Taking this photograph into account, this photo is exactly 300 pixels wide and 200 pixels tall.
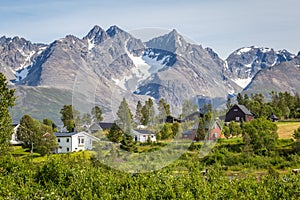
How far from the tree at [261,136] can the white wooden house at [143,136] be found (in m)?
40.0

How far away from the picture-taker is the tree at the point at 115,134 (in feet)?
32.8

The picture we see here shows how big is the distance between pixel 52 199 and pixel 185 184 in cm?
410

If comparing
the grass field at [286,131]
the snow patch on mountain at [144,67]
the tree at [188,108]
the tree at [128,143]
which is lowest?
the grass field at [286,131]

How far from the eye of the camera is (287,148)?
4897cm

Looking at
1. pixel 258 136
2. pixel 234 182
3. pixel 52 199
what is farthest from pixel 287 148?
pixel 52 199

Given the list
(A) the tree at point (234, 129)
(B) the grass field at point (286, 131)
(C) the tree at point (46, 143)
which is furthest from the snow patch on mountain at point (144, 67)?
(A) the tree at point (234, 129)

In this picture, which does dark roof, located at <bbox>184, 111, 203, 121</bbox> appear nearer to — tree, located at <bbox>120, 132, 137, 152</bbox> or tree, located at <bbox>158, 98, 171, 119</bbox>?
tree, located at <bbox>158, 98, 171, 119</bbox>

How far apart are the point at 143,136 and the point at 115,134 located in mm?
694

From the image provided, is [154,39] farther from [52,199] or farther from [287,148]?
[287,148]

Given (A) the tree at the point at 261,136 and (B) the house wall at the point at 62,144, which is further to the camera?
(B) the house wall at the point at 62,144

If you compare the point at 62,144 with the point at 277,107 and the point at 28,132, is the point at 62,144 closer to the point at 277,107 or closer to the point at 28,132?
the point at 28,132

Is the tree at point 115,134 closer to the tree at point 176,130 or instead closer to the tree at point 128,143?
the tree at point 128,143

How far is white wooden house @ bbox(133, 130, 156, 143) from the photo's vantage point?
9.82 m

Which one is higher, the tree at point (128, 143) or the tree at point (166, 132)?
the tree at point (166, 132)
